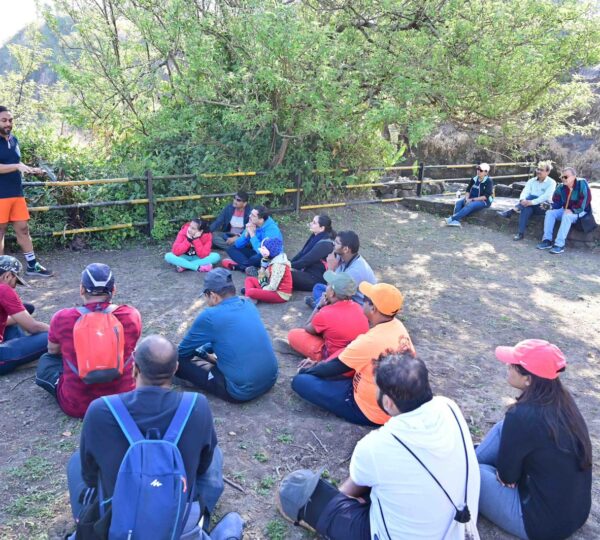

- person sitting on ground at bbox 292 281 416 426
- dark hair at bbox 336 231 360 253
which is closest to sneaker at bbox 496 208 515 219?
dark hair at bbox 336 231 360 253

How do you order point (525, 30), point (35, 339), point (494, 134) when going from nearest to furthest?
point (35, 339) → point (525, 30) → point (494, 134)

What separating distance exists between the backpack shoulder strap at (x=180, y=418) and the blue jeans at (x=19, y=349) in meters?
2.59

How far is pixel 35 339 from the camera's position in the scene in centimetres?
441

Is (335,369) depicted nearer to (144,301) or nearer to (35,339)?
(35,339)

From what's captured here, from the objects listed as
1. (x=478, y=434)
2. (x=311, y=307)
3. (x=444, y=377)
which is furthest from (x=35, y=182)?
(x=478, y=434)

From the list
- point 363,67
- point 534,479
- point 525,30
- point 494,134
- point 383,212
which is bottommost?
point 383,212

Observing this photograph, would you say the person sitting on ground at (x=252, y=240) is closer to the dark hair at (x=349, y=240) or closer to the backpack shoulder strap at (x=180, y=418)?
the dark hair at (x=349, y=240)

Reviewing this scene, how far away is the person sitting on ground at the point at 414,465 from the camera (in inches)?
90.4

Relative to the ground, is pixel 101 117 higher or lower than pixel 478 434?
higher

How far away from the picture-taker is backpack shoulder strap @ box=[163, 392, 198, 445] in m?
2.23

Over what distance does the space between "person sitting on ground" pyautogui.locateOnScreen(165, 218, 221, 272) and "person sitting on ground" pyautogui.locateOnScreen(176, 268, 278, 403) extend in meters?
3.33

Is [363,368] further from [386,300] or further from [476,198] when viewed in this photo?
[476,198]

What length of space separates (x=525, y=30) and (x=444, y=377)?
19.8 feet

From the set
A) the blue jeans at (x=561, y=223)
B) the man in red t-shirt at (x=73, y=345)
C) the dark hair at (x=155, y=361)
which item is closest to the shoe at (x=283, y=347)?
the man in red t-shirt at (x=73, y=345)
